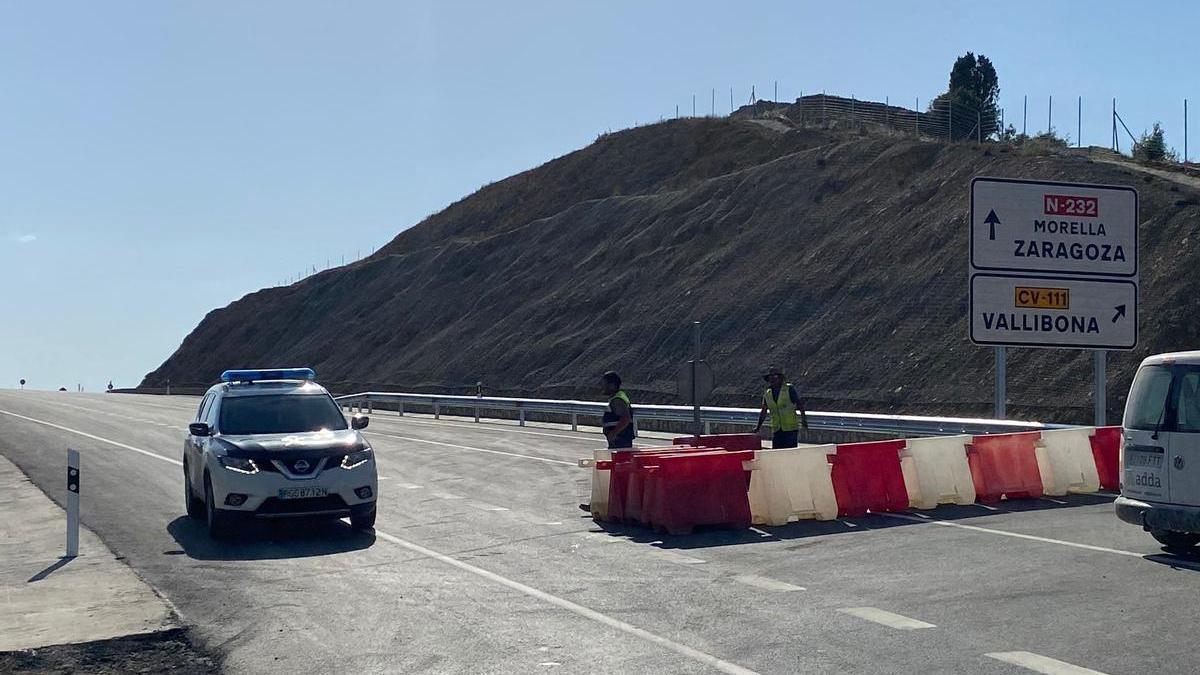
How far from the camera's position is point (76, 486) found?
43.5 feet

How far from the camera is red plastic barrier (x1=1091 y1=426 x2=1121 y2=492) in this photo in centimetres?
1741

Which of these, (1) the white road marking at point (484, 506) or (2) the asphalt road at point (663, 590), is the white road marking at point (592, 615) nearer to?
(2) the asphalt road at point (663, 590)

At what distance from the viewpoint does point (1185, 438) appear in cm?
1176

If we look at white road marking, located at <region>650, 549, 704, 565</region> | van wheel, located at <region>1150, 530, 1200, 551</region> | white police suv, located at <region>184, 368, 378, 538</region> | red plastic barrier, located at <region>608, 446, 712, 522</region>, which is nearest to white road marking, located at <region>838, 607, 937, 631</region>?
white road marking, located at <region>650, 549, 704, 565</region>

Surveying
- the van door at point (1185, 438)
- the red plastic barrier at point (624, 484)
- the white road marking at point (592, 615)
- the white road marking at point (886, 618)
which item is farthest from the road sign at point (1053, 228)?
the white road marking at point (886, 618)

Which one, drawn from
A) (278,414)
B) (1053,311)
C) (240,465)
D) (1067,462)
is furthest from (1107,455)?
(240,465)

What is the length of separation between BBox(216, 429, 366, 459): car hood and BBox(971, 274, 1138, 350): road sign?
11.6m

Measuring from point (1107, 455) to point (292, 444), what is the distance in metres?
10.8

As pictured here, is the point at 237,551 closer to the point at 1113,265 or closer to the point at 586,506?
the point at 586,506

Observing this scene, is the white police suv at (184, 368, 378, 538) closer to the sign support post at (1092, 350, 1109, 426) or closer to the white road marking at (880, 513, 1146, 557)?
the white road marking at (880, 513, 1146, 557)

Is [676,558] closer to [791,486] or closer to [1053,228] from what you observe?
[791,486]

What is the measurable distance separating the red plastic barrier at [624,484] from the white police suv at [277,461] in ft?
9.12

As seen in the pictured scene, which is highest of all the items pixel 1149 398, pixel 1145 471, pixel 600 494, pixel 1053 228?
pixel 1053 228

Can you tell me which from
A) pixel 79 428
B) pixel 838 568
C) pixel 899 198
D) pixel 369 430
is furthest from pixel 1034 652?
pixel 899 198
